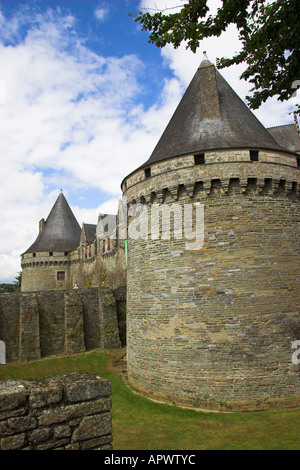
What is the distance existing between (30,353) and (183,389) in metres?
9.42

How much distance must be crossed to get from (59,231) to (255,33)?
3271cm

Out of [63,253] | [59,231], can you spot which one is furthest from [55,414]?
[59,231]

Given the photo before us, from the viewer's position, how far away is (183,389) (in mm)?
9547

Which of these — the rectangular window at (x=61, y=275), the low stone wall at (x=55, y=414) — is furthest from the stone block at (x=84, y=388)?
the rectangular window at (x=61, y=275)

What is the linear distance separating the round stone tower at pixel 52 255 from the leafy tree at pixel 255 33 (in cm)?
3031

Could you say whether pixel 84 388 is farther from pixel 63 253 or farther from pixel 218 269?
pixel 63 253

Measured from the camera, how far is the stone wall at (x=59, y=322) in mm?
16203

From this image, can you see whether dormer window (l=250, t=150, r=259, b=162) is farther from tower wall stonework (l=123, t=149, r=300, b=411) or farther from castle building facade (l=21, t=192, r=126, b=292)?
castle building facade (l=21, t=192, r=126, b=292)

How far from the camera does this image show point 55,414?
373 centimetres

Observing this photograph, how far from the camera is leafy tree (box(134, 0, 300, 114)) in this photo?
6.33 metres

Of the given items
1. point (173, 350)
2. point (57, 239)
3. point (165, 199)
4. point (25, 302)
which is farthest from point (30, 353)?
point (57, 239)

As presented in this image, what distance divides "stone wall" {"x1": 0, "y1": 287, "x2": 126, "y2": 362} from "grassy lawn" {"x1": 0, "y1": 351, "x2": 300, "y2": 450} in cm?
638

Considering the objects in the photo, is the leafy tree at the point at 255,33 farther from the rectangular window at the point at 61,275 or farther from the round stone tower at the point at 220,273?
the rectangular window at the point at 61,275

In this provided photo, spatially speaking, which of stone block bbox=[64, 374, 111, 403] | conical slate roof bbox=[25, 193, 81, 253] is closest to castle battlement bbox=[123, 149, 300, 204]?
stone block bbox=[64, 374, 111, 403]
